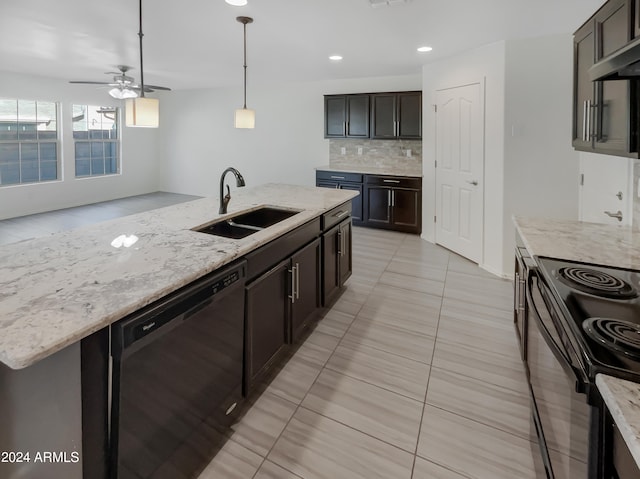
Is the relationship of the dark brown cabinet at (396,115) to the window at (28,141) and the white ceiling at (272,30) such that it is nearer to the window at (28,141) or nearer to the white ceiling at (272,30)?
the white ceiling at (272,30)

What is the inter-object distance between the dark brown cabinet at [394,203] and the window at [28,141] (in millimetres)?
6324

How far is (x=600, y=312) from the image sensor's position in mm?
1224

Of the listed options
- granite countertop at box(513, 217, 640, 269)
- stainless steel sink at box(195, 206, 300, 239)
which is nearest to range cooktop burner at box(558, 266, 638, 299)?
granite countertop at box(513, 217, 640, 269)

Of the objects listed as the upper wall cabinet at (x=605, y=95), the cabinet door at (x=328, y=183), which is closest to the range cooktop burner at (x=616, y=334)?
the upper wall cabinet at (x=605, y=95)

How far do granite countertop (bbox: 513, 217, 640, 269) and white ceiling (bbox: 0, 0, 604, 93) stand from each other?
6.06ft

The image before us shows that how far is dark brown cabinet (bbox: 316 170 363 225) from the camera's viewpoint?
20.4ft

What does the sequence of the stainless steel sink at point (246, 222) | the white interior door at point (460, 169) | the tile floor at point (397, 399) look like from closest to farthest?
the tile floor at point (397, 399) < the stainless steel sink at point (246, 222) < the white interior door at point (460, 169)

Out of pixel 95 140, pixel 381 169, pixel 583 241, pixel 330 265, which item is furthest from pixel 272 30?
pixel 95 140

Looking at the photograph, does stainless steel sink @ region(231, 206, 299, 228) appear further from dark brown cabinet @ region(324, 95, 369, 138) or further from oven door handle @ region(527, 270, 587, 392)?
dark brown cabinet @ region(324, 95, 369, 138)

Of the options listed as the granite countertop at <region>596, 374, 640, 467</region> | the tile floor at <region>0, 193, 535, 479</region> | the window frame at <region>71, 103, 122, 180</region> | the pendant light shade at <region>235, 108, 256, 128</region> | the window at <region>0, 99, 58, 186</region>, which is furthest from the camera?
the window frame at <region>71, 103, 122, 180</region>

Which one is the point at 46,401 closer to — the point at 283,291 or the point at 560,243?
the point at 283,291

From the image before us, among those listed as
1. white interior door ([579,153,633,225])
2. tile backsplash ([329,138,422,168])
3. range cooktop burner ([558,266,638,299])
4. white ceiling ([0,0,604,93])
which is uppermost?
white ceiling ([0,0,604,93])

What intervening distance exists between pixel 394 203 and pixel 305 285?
3645mm

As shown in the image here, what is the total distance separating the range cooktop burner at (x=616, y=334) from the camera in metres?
0.98
